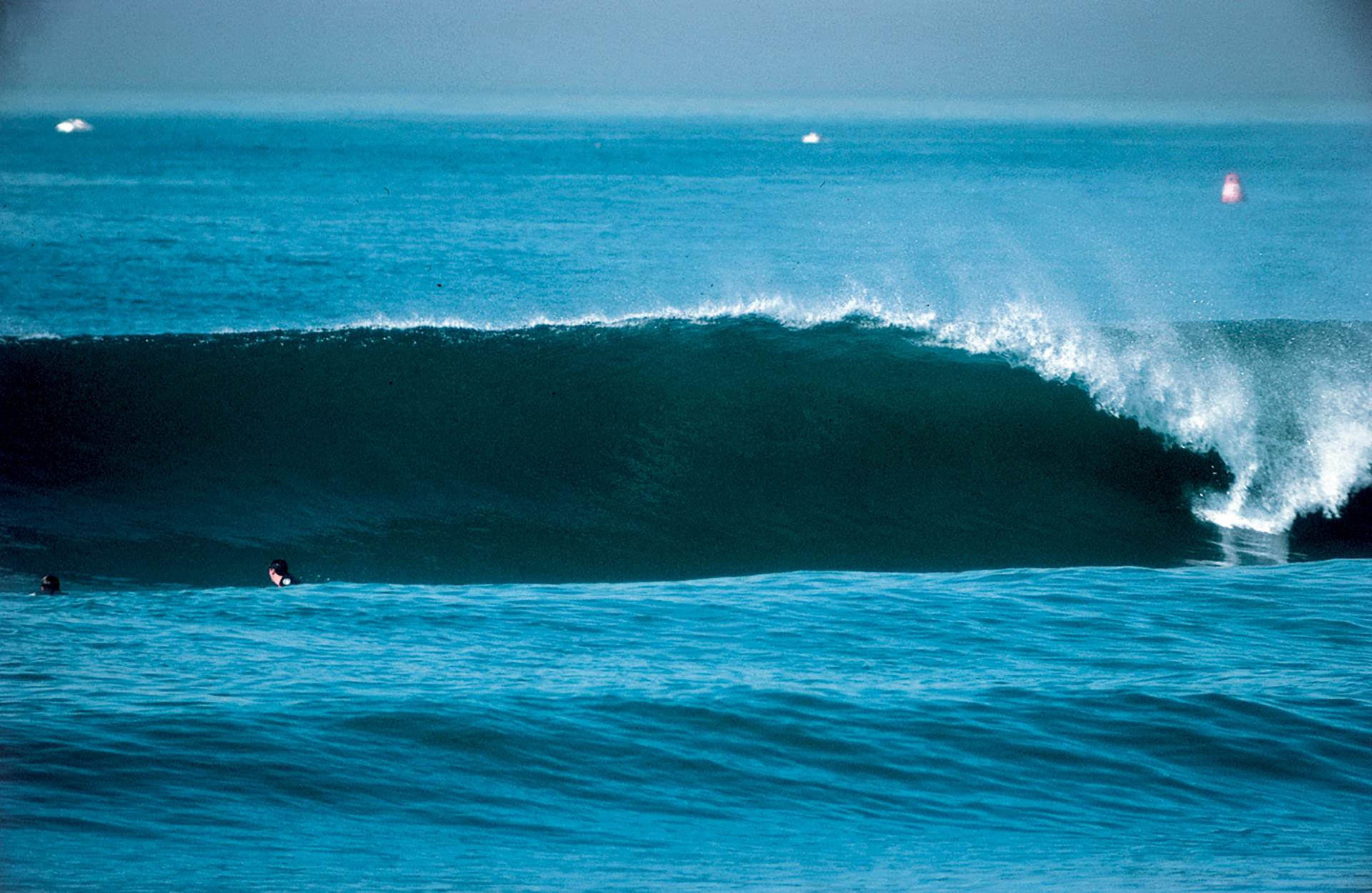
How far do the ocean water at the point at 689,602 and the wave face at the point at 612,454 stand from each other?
0.05 metres

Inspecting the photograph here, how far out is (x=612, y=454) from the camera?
483 inches

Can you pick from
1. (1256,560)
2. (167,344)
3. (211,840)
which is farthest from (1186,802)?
(167,344)

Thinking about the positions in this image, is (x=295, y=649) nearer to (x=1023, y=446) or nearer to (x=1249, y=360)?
(x=1023, y=446)

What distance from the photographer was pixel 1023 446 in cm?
1224

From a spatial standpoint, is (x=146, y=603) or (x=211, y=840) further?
(x=146, y=603)

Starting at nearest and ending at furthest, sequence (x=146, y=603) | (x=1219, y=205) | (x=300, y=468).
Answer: (x=146, y=603) < (x=300, y=468) < (x=1219, y=205)

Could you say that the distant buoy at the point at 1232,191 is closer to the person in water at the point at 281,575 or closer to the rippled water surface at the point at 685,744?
the rippled water surface at the point at 685,744

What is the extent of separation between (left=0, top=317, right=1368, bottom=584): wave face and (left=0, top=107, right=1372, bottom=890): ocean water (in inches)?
1.9

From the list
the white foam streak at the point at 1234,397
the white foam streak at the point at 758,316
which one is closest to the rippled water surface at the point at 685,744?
the white foam streak at the point at 1234,397

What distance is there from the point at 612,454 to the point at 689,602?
14.8ft

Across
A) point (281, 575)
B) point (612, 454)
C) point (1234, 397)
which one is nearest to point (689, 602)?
point (281, 575)

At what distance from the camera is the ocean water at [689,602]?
4.89 meters

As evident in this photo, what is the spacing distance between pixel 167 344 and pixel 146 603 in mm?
6974

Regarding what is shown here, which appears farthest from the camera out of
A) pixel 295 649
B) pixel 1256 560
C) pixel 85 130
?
pixel 85 130
